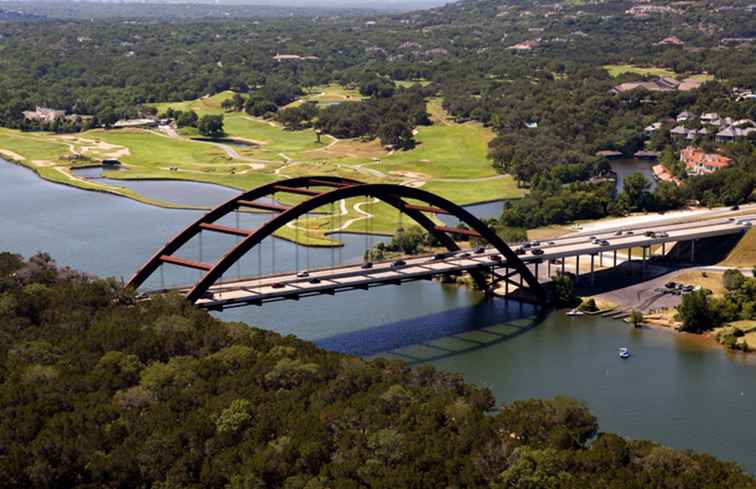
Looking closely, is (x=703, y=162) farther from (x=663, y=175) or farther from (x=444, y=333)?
(x=444, y=333)

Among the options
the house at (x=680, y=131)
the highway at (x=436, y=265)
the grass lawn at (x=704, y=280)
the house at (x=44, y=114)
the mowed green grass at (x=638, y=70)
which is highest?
the mowed green grass at (x=638, y=70)

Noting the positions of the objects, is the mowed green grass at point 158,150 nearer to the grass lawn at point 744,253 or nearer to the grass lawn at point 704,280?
the grass lawn at point 744,253

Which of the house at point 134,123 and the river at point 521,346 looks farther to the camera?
the house at point 134,123

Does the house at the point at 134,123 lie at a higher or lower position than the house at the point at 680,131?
lower

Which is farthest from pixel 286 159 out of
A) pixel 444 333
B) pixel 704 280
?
pixel 444 333

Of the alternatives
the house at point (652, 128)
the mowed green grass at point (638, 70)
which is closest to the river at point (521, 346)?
the house at point (652, 128)

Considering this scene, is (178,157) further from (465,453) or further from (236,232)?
(465,453)

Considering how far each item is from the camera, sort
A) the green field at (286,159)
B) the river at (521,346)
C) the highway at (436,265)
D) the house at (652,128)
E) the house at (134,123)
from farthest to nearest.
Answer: the house at (134,123), the house at (652,128), the green field at (286,159), the highway at (436,265), the river at (521,346)
